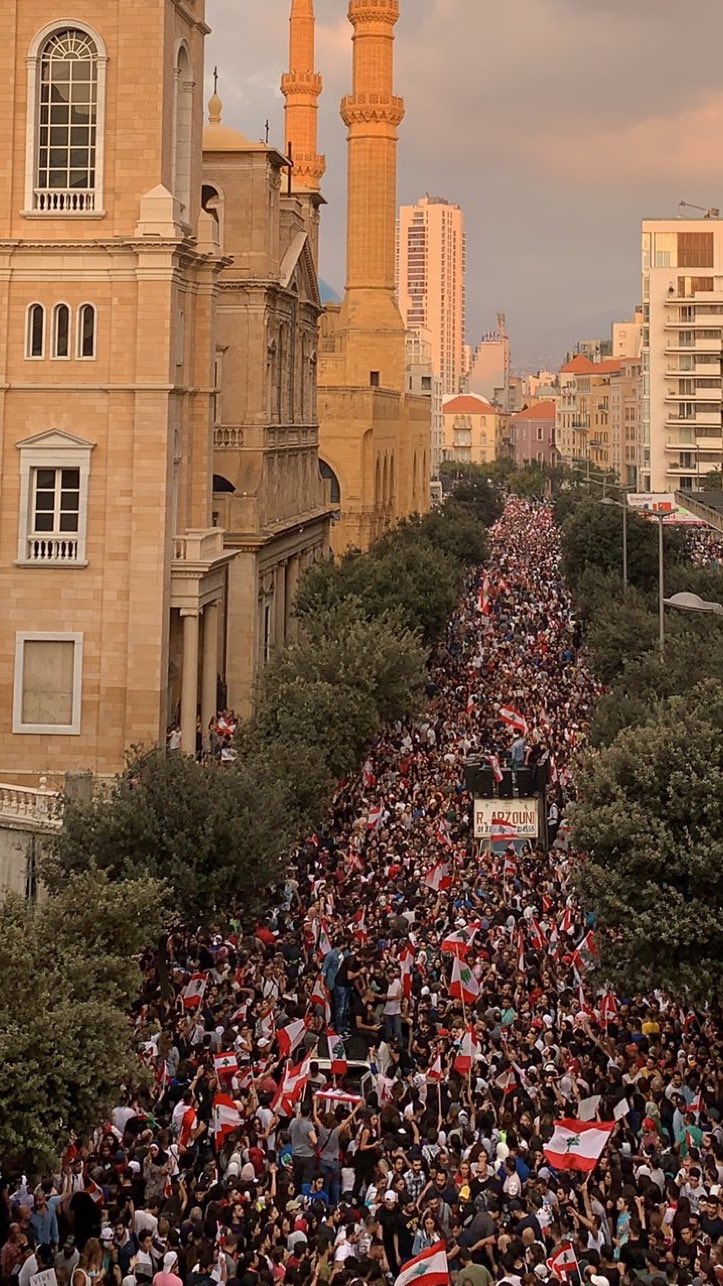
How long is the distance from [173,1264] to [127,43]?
27588 mm

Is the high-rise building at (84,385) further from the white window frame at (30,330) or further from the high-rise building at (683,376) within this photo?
the high-rise building at (683,376)

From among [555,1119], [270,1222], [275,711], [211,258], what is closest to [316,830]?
[275,711]

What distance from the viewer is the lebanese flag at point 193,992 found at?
24453 millimetres

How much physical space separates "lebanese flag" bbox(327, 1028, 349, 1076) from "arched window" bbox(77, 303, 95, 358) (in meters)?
18.2

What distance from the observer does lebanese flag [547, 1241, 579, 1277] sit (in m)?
15.9

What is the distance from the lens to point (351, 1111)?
821 inches

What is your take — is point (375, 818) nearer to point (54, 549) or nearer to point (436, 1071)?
point (54, 549)

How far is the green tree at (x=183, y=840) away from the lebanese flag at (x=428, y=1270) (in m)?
11.3

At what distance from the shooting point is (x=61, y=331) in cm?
3769

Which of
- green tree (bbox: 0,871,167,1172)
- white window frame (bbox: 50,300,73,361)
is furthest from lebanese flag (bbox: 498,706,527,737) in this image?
green tree (bbox: 0,871,167,1172)

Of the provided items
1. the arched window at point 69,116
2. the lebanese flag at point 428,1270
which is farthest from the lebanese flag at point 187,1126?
the arched window at point 69,116

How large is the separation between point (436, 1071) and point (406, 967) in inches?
178

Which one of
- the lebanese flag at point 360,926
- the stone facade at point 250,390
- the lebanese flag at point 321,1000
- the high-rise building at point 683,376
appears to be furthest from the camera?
the high-rise building at point 683,376

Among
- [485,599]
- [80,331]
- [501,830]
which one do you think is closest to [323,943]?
[501,830]
